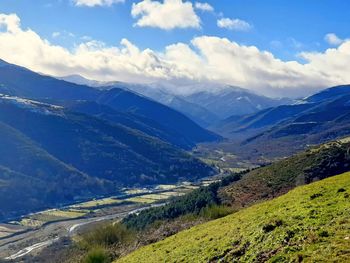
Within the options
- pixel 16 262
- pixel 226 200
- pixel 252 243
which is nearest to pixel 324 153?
pixel 226 200

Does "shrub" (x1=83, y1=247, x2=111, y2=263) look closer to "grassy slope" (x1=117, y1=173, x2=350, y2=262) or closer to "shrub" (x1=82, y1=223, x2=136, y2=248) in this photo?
"grassy slope" (x1=117, y1=173, x2=350, y2=262)

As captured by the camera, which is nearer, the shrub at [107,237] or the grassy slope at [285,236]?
the grassy slope at [285,236]

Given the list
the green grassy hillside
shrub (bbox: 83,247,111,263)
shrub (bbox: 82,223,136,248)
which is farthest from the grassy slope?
the green grassy hillside

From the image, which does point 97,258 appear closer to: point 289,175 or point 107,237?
point 107,237

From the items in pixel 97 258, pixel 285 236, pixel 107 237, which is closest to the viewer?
pixel 285 236

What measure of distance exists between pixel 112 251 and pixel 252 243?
47583 millimetres

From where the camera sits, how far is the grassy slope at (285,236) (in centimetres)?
3534

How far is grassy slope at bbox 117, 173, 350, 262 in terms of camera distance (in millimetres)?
35344

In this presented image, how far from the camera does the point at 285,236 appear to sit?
1556 inches

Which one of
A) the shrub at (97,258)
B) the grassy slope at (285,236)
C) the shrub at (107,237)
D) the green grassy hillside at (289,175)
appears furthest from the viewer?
the green grassy hillside at (289,175)

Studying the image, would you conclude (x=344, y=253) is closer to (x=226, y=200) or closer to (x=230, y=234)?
(x=230, y=234)

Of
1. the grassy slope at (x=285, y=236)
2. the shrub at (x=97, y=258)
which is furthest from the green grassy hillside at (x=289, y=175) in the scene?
the grassy slope at (x=285, y=236)

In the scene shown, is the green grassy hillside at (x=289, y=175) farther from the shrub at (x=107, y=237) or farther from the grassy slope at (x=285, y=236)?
the grassy slope at (x=285, y=236)

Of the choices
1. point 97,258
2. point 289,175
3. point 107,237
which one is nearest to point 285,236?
point 97,258
